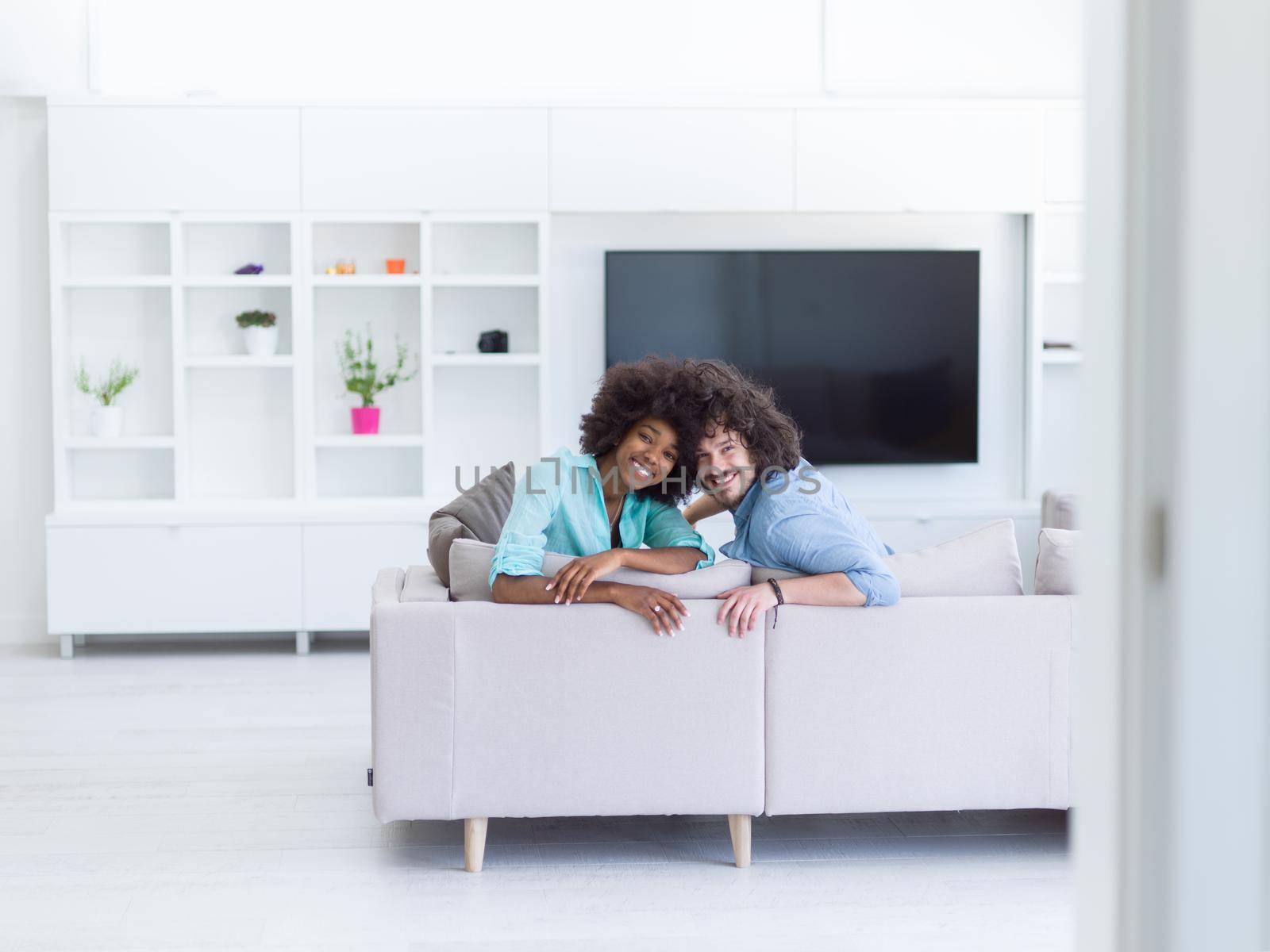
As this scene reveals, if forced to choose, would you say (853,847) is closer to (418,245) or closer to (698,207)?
(698,207)

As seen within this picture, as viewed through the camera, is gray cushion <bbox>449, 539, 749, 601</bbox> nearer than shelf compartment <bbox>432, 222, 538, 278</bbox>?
Yes

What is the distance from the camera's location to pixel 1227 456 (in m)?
0.91

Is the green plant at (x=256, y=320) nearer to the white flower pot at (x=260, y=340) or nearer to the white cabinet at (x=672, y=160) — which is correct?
the white flower pot at (x=260, y=340)

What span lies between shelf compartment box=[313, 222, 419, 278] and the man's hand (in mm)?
3186

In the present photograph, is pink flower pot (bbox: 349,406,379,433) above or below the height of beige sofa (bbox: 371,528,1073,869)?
above

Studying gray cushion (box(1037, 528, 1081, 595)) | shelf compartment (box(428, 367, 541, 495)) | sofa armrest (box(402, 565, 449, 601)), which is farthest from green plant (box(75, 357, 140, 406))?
gray cushion (box(1037, 528, 1081, 595))

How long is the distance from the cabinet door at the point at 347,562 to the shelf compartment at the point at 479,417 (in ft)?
1.63

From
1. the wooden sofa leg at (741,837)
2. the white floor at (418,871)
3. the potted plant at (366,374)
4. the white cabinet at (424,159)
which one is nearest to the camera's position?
the white floor at (418,871)

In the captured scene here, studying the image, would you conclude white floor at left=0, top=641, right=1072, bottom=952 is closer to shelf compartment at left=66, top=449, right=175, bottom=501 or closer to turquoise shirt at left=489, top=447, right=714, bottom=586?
turquoise shirt at left=489, top=447, right=714, bottom=586

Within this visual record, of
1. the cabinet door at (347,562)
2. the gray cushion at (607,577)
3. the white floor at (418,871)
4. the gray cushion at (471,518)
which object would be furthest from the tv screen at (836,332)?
the gray cushion at (607,577)

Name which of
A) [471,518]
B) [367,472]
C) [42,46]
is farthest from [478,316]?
[471,518]

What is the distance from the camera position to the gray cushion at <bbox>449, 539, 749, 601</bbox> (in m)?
2.63

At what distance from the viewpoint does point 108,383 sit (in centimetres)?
516

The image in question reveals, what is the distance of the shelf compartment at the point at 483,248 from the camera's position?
5.34 meters
